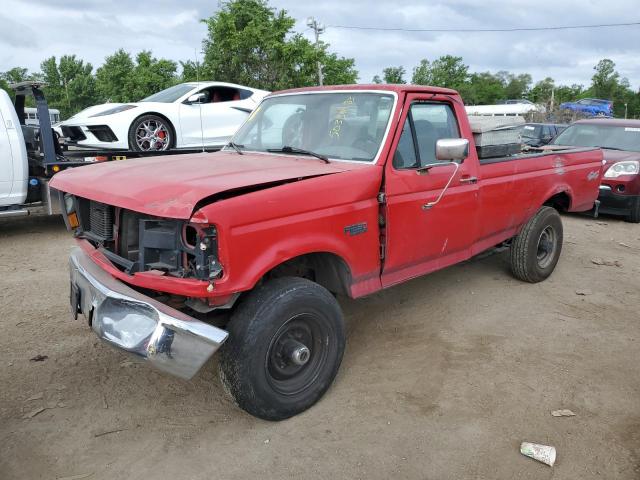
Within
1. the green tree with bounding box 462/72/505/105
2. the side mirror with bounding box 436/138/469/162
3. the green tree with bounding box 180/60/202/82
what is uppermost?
the green tree with bounding box 462/72/505/105

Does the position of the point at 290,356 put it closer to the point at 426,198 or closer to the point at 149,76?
the point at 426,198

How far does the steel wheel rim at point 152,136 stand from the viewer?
8812 millimetres

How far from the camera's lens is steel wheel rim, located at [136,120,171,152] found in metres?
8.81

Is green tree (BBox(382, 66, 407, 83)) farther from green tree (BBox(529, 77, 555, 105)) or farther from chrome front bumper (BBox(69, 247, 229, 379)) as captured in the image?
chrome front bumper (BBox(69, 247, 229, 379))

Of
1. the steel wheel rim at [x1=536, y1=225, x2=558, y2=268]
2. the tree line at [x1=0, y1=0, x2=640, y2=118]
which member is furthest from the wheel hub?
the tree line at [x1=0, y1=0, x2=640, y2=118]

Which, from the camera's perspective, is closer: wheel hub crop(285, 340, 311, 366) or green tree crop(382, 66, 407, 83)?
wheel hub crop(285, 340, 311, 366)

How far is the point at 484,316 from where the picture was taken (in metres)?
4.80

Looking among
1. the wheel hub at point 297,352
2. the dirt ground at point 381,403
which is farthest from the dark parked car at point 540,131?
the wheel hub at point 297,352

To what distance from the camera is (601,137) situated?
10.1 m

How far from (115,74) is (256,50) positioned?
526 inches

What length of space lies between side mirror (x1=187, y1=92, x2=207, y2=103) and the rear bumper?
7.21m

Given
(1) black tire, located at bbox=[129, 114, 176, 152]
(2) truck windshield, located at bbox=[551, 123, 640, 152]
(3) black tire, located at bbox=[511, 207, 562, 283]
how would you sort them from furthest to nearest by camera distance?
(2) truck windshield, located at bbox=[551, 123, 640, 152] → (1) black tire, located at bbox=[129, 114, 176, 152] → (3) black tire, located at bbox=[511, 207, 562, 283]

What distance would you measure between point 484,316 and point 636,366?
4.13ft

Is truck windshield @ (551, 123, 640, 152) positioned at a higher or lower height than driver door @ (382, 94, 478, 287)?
higher
